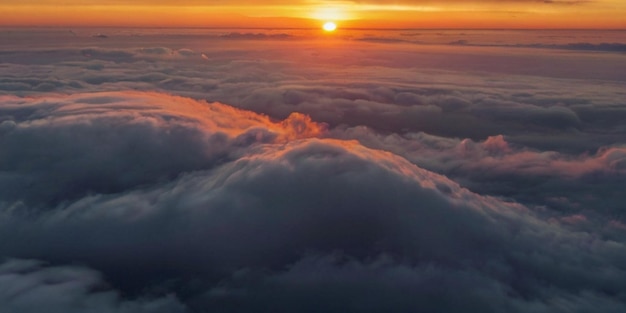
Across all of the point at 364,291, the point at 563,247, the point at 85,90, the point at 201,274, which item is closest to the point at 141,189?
the point at 201,274

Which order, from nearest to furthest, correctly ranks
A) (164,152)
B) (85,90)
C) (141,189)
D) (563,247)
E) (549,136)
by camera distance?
(563,247)
(141,189)
(164,152)
(549,136)
(85,90)

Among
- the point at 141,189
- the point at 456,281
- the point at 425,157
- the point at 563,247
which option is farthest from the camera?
the point at 425,157

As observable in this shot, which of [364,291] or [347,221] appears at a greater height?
[347,221]

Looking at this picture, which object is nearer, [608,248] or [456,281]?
[456,281]

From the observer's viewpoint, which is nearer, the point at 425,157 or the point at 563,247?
the point at 563,247

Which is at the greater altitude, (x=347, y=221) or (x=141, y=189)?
(x=347, y=221)

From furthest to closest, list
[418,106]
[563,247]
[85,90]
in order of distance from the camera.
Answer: [418,106]
[85,90]
[563,247]

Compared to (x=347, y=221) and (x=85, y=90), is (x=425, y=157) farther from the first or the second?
(x=85, y=90)

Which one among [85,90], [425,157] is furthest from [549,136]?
[85,90]

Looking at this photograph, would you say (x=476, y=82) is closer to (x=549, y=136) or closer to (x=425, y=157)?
(x=549, y=136)
